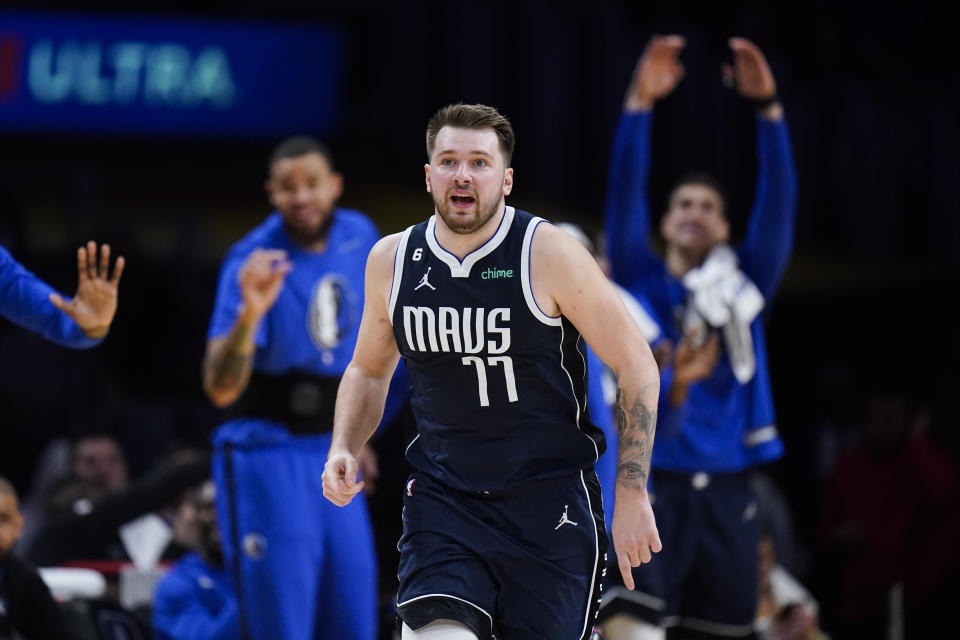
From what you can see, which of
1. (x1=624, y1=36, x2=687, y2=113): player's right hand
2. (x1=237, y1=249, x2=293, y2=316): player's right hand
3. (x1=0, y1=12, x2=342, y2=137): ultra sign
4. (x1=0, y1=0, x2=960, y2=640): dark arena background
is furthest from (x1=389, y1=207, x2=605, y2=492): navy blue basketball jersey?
(x1=0, y1=12, x2=342, y2=137): ultra sign

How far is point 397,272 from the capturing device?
12.6ft

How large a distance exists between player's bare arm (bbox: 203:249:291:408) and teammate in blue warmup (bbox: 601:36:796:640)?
1485mm

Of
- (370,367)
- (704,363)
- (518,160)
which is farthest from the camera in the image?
(518,160)

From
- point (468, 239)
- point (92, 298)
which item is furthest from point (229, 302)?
Answer: point (468, 239)

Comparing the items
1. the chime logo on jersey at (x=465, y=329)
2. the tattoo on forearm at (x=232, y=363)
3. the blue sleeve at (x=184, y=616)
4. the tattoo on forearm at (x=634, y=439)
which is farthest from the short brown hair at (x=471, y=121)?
the blue sleeve at (x=184, y=616)

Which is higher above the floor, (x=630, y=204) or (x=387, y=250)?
(x=630, y=204)

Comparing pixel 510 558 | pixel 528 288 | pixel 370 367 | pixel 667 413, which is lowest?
pixel 510 558

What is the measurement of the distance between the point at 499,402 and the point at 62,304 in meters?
1.40

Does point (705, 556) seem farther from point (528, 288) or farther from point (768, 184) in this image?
point (528, 288)

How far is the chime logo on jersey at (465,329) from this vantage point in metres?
3.70

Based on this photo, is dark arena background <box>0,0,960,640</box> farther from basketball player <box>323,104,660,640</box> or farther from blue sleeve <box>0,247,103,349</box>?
basketball player <box>323,104,660,640</box>

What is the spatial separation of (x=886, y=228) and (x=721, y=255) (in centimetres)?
552

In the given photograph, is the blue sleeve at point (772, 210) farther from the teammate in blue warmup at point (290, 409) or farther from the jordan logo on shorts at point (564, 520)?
the jordan logo on shorts at point (564, 520)

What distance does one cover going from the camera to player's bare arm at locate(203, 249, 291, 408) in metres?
5.09
